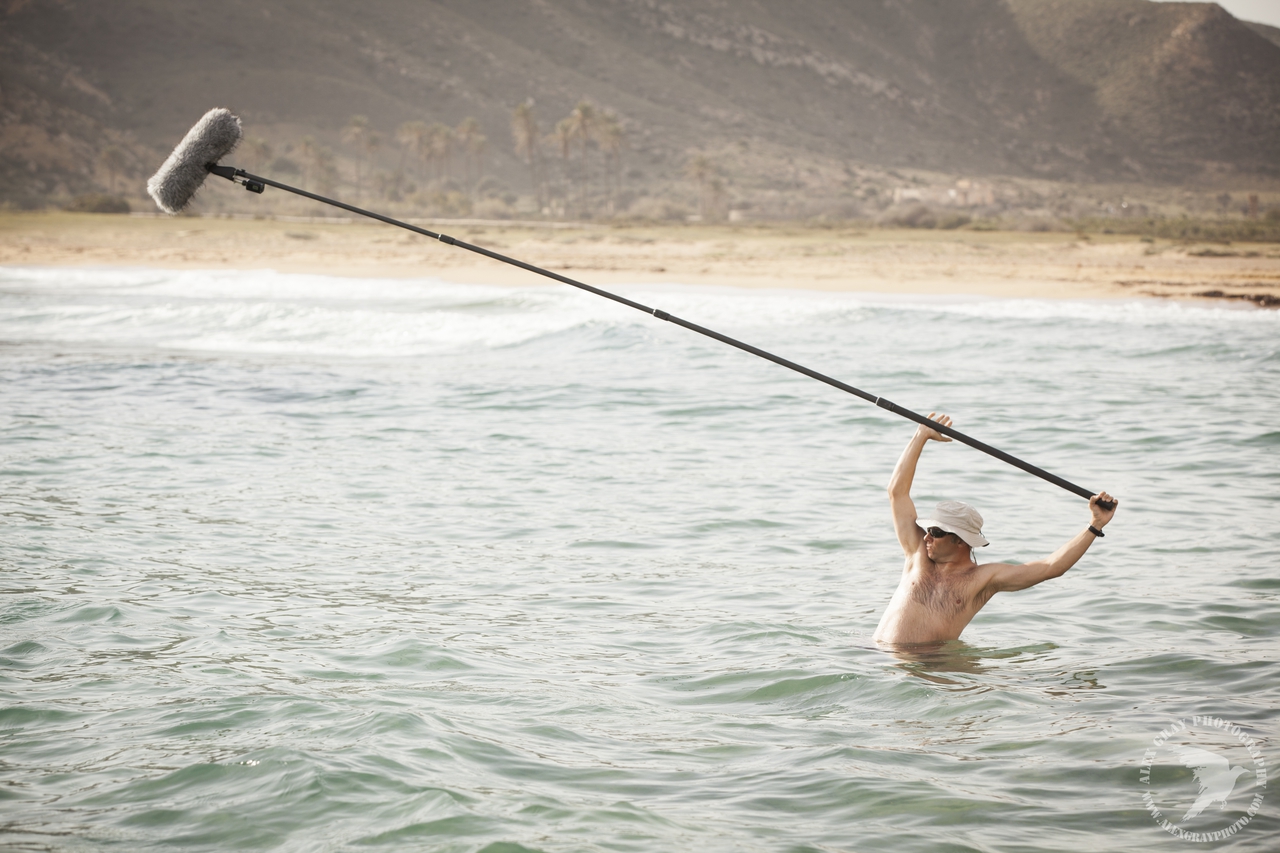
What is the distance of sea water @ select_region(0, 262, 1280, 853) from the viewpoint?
4320 millimetres

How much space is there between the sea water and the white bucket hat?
2.26ft

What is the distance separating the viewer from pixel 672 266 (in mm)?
34844

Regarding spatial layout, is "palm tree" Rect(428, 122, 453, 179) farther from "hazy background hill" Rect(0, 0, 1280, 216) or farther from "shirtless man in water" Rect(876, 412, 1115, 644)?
"shirtless man in water" Rect(876, 412, 1115, 644)

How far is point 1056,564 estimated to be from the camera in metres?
5.25

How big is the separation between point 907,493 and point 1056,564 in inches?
29.1

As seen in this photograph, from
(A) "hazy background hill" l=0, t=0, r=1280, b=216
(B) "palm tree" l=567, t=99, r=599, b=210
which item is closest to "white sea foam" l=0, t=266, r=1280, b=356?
(A) "hazy background hill" l=0, t=0, r=1280, b=216

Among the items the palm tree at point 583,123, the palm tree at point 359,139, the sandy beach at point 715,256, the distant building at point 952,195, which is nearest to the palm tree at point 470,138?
the palm tree at point 359,139

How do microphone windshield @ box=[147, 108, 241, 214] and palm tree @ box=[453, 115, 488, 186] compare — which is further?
palm tree @ box=[453, 115, 488, 186]

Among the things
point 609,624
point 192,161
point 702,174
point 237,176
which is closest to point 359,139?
point 702,174

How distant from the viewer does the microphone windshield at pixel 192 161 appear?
6.01 meters

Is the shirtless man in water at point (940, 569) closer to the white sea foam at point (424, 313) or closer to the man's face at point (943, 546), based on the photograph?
the man's face at point (943, 546)

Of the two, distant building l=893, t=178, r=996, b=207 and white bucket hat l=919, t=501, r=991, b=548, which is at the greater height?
distant building l=893, t=178, r=996, b=207

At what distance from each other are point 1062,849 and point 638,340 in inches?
647

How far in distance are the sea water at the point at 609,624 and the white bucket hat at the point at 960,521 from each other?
0.69m
